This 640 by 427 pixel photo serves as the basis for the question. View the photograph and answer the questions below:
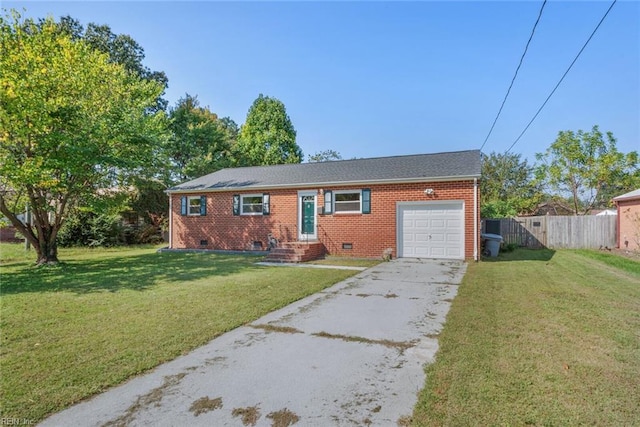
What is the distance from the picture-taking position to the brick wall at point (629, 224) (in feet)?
45.4

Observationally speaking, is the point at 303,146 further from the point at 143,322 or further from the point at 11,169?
the point at 143,322

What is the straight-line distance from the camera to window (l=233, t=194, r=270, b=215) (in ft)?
49.2

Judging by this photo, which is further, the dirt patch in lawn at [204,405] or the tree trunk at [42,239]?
the tree trunk at [42,239]

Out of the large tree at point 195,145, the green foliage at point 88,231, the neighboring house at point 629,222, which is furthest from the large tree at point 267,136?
the neighboring house at point 629,222

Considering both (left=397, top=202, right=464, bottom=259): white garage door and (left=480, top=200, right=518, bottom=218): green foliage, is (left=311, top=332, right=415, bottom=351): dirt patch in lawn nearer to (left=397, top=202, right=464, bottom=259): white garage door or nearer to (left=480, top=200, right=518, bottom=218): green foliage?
(left=397, top=202, right=464, bottom=259): white garage door

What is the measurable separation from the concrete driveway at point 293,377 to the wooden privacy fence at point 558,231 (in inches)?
531

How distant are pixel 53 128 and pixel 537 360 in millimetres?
12845

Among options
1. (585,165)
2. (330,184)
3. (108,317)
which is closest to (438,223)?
(330,184)

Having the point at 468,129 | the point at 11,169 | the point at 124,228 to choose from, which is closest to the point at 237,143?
the point at 124,228

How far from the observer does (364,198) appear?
13.0 meters

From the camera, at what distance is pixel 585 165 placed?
2244cm

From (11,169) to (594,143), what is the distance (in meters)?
29.8

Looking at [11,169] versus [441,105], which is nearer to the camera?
[11,169]

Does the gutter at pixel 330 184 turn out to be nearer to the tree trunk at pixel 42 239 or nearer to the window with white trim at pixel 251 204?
the window with white trim at pixel 251 204
